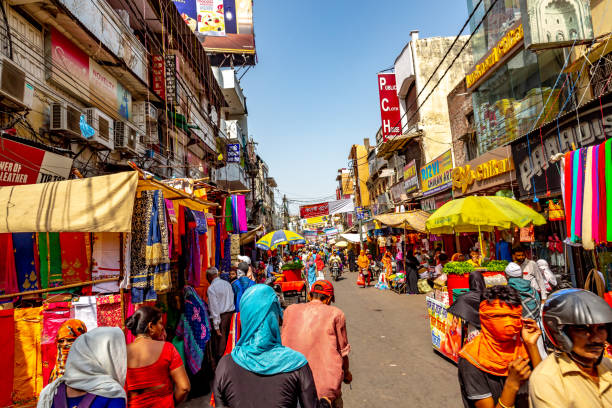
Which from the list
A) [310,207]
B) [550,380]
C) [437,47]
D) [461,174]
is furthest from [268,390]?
[310,207]

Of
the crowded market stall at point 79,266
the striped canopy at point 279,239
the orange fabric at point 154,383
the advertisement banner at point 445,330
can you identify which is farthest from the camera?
the striped canopy at point 279,239

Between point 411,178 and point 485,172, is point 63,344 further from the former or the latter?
point 411,178

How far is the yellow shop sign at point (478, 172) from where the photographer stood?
10333 millimetres

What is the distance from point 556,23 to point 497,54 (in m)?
3.51

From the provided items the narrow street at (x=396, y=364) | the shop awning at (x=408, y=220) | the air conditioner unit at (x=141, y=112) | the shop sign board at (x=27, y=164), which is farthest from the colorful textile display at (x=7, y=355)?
the shop awning at (x=408, y=220)

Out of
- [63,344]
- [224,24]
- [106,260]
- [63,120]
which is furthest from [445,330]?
[224,24]

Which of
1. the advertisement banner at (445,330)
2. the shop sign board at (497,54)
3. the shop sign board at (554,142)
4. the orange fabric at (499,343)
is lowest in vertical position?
→ the advertisement banner at (445,330)

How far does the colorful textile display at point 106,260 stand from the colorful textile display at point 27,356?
66cm

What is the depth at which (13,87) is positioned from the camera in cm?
624

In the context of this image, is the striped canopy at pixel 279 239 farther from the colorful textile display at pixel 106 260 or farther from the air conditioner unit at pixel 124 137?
the colorful textile display at pixel 106 260

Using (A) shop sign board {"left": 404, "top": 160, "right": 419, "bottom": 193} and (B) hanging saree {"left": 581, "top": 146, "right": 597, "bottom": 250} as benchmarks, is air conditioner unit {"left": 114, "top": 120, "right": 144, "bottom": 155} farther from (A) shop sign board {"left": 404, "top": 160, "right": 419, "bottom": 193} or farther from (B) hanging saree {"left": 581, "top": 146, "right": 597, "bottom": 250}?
(A) shop sign board {"left": 404, "top": 160, "right": 419, "bottom": 193}

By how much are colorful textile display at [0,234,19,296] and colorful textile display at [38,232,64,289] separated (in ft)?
0.89

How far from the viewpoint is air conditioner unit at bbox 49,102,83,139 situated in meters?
7.65

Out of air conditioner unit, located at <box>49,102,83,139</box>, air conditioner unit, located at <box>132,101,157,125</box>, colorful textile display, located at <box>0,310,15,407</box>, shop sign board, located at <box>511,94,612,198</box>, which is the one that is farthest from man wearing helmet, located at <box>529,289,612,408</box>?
air conditioner unit, located at <box>132,101,157,125</box>
